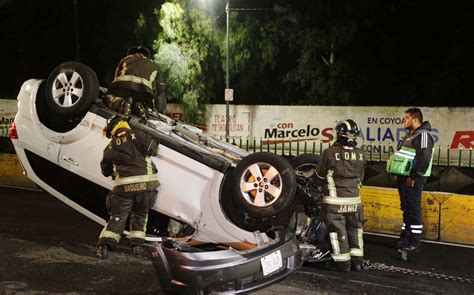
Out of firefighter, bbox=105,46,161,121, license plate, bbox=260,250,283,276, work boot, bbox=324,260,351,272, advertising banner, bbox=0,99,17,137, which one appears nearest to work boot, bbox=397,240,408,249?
work boot, bbox=324,260,351,272

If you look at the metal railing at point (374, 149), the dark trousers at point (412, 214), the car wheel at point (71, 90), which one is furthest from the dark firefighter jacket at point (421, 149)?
the metal railing at point (374, 149)

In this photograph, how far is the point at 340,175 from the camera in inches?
213

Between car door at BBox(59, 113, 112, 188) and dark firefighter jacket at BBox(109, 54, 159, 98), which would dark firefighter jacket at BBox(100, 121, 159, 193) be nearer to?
car door at BBox(59, 113, 112, 188)

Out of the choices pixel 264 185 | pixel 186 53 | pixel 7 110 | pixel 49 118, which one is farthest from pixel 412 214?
pixel 7 110

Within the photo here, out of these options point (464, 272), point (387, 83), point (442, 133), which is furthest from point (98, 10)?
point (464, 272)

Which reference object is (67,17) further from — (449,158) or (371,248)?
(371,248)

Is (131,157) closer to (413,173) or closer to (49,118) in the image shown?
(49,118)

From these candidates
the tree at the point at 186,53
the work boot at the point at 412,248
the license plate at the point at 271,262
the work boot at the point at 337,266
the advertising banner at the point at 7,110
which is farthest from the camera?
the advertising banner at the point at 7,110

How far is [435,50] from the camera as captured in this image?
24.6 m

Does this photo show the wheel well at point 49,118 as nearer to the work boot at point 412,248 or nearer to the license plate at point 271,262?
the license plate at point 271,262

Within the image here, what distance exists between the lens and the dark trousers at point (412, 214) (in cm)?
620

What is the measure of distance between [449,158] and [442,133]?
1109 millimetres

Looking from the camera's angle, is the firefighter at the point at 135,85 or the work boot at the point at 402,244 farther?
the work boot at the point at 402,244

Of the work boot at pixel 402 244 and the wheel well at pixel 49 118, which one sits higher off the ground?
the wheel well at pixel 49 118
